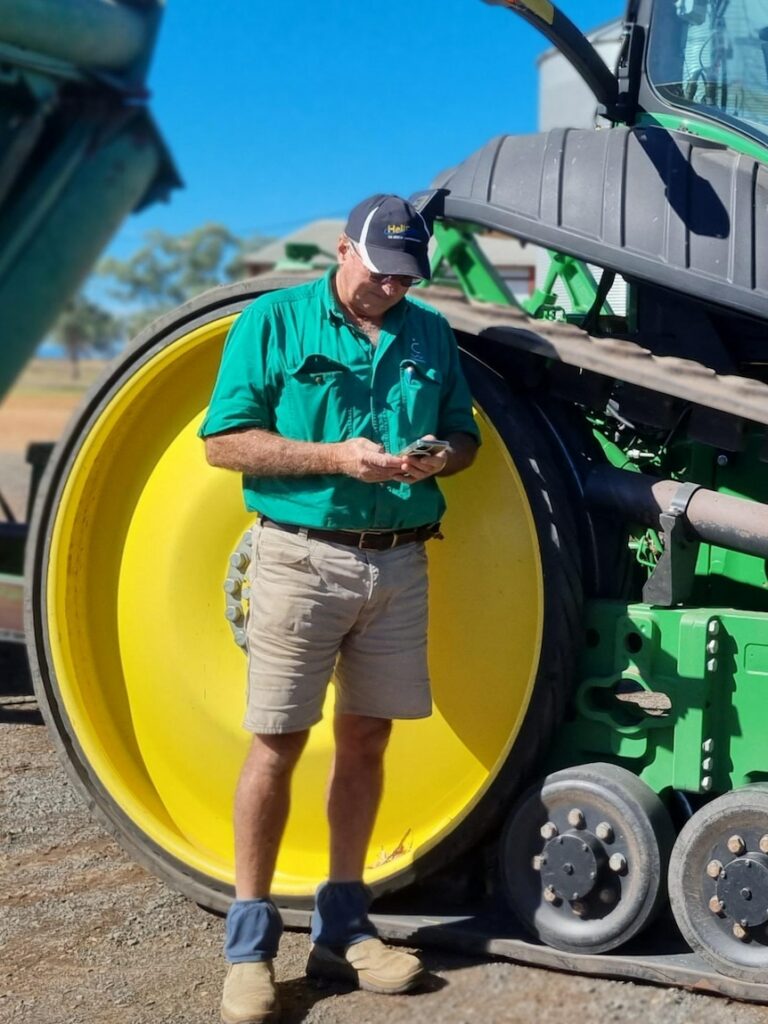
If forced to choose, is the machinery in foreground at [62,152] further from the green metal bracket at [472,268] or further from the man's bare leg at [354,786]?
the man's bare leg at [354,786]

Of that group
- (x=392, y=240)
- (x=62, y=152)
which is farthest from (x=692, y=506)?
(x=62, y=152)

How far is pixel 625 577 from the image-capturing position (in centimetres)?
346

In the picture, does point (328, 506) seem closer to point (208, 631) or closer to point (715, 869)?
point (208, 631)

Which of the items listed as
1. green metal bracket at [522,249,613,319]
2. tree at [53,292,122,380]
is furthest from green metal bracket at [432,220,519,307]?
tree at [53,292,122,380]

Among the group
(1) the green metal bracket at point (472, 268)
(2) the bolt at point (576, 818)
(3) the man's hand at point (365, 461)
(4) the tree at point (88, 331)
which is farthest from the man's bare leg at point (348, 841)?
(4) the tree at point (88, 331)

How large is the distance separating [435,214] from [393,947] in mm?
1775

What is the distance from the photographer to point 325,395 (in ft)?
10.0

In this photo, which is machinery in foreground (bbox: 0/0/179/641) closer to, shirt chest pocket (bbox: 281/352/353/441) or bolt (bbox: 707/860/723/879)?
shirt chest pocket (bbox: 281/352/353/441)

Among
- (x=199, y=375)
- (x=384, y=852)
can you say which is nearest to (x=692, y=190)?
(x=199, y=375)

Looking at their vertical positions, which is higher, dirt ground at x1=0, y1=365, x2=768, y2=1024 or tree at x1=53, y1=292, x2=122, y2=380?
tree at x1=53, y1=292, x2=122, y2=380

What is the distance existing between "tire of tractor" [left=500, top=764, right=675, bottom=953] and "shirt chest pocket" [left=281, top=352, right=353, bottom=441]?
960 millimetres

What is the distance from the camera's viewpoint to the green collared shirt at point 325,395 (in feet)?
10.00

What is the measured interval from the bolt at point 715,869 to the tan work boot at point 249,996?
97cm

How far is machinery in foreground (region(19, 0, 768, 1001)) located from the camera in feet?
10.2
